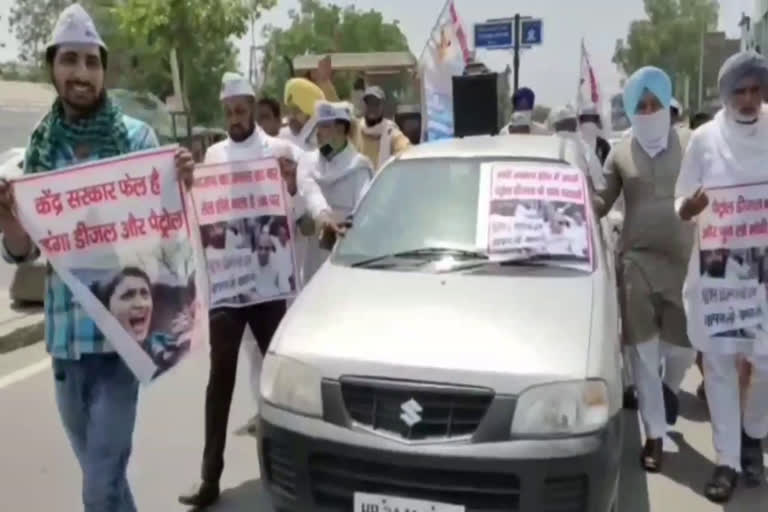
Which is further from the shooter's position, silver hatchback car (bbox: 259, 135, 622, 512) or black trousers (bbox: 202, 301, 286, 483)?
black trousers (bbox: 202, 301, 286, 483)

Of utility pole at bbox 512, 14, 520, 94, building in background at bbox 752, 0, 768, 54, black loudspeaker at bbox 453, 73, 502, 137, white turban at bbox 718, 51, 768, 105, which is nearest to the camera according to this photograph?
white turban at bbox 718, 51, 768, 105

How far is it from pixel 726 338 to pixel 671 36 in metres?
79.0

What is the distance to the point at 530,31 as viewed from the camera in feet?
52.1

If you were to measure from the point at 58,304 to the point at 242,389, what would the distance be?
3438 mm

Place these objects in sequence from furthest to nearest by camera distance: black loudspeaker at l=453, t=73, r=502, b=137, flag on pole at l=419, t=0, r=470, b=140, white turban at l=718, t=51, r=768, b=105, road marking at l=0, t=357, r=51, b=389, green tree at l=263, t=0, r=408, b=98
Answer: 1. green tree at l=263, t=0, r=408, b=98
2. flag on pole at l=419, t=0, r=470, b=140
3. black loudspeaker at l=453, t=73, r=502, b=137
4. road marking at l=0, t=357, r=51, b=389
5. white turban at l=718, t=51, r=768, b=105

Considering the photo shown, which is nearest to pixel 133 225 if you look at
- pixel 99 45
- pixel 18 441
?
pixel 99 45

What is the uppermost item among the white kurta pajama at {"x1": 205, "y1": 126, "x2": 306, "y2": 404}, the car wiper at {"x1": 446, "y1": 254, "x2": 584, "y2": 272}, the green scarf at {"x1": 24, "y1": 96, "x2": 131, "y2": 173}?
the green scarf at {"x1": 24, "y1": 96, "x2": 131, "y2": 173}

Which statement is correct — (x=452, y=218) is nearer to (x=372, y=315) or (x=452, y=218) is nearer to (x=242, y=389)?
(x=372, y=315)

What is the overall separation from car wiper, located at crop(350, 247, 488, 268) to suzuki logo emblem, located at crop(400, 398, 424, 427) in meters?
1.04

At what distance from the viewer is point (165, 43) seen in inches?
902

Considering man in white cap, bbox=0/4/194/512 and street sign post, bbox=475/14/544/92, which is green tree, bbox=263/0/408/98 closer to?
Answer: street sign post, bbox=475/14/544/92

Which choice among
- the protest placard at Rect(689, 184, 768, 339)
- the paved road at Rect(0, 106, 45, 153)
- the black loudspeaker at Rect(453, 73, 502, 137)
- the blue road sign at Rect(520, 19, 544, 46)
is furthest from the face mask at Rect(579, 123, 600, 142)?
the paved road at Rect(0, 106, 45, 153)

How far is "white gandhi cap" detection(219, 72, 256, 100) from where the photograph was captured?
480 centimetres

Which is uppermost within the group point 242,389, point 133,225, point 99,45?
point 99,45
